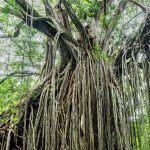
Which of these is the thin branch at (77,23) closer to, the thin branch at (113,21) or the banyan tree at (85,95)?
the banyan tree at (85,95)

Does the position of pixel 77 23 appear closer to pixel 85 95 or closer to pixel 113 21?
pixel 113 21

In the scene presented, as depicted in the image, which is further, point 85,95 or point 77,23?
point 77,23

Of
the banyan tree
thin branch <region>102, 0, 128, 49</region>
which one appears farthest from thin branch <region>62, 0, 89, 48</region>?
thin branch <region>102, 0, 128, 49</region>

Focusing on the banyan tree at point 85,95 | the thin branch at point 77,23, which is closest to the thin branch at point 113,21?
the banyan tree at point 85,95

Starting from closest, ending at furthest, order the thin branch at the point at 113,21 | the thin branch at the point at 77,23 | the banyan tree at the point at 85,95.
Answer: the banyan tree at the point at 85,95 → the thin branch at the point at 77,23 → the thin branch at the point at 113,21

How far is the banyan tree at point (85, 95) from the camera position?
124 inches

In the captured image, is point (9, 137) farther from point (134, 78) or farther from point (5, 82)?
point (5, 82)

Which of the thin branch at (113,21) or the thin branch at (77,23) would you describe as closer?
the thin branch at (77,23)

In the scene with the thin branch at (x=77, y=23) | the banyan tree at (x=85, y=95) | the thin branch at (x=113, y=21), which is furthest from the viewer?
the thin branch at (x=113, y=21)

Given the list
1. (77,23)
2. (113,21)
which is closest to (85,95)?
(77,23)

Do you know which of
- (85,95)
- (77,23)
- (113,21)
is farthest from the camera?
(113,21)

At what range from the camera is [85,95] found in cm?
330

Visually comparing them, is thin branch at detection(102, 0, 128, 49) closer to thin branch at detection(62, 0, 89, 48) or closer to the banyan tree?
the banyan tree

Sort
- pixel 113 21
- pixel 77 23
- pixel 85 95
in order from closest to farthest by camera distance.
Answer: pixel 85 95
pixel 77 23
pixel 113 21
